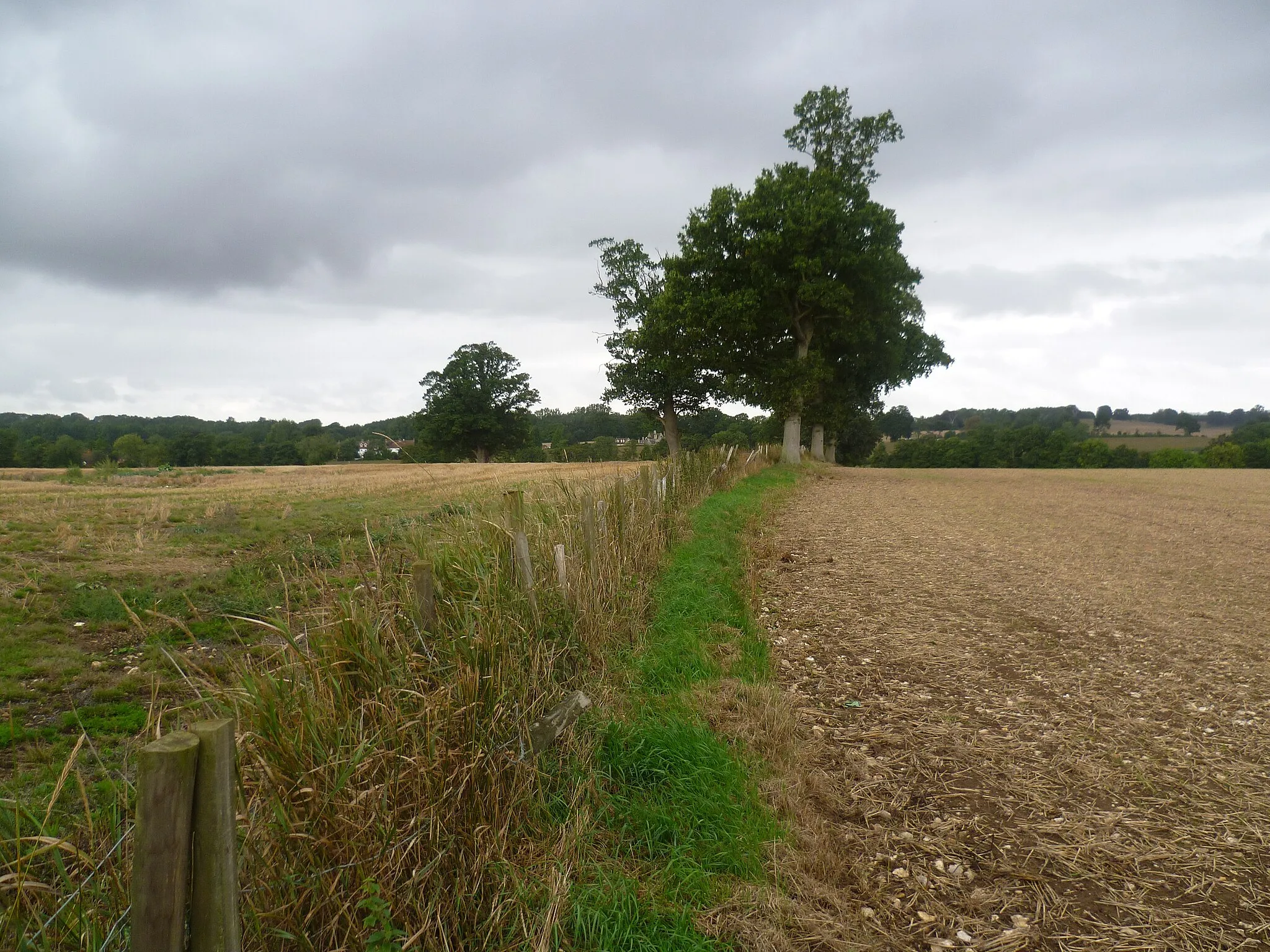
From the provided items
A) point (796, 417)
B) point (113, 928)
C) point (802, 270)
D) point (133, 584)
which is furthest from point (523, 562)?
point (796, 417)

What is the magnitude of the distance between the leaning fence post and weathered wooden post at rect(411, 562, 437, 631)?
69.5 inches

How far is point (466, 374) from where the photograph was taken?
60562mm

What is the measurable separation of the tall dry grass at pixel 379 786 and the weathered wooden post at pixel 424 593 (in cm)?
2

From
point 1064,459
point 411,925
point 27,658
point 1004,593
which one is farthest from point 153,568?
point 1064,459

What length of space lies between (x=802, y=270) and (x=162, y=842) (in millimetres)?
23651

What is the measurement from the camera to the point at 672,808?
3.33 meters

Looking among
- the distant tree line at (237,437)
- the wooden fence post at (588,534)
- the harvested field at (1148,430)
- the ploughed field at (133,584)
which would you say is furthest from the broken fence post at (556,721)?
the harvested field at (1148,430)

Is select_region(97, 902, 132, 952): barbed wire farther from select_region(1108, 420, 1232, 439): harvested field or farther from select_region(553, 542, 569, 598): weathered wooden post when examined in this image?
select_region(1108, 420, 1232, 439): harvested field

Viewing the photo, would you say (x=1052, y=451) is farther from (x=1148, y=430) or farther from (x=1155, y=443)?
(x=1148, y=430)

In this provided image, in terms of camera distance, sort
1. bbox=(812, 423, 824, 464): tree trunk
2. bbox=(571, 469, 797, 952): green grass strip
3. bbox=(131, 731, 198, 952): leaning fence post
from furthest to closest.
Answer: bbox=(812, 423, 824, 464): tree trunk
bbox=(571, 469, 797, 952): green grass strip
bbox=(131, 731, 198, 952): leaning fence post

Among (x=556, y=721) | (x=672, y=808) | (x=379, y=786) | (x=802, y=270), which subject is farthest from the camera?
(x=802, y=270)

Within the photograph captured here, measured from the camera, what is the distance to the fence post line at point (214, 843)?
1.55 m

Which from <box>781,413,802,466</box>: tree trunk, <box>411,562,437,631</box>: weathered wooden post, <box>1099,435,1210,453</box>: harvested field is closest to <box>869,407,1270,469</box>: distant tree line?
<box>1099,435,1210,453</box>: harvested field

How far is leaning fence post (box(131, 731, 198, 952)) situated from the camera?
Result: 1464 mm
